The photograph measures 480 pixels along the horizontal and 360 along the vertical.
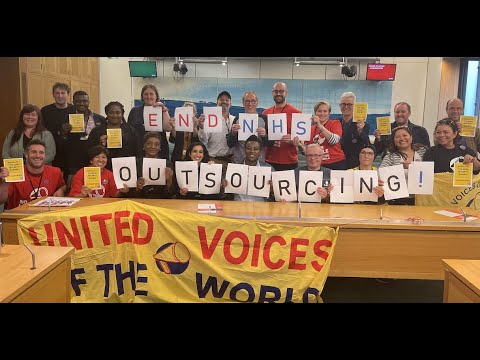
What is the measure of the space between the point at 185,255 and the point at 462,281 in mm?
1928

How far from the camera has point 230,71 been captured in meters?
7.66

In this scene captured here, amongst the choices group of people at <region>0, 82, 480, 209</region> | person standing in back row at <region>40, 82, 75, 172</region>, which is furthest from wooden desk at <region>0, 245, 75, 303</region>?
person standing in back row at <region>40, 82, 75, 172</region>

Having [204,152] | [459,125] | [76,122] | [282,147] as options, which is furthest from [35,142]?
[459,125]

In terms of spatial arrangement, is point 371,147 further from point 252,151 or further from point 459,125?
point 252,151

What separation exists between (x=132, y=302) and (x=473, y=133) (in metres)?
3.75

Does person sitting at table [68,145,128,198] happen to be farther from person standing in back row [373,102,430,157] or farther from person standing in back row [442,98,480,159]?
person standing in back row [442,98,480,159]

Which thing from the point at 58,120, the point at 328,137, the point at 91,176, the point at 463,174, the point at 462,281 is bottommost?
the point at 462,281

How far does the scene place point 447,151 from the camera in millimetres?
4656

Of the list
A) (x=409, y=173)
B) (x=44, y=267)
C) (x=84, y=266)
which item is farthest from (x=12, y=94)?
(x=409, y=173)

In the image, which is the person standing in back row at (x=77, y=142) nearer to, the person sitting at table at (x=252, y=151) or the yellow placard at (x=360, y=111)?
the person sitting at table at (x=252, y=151)

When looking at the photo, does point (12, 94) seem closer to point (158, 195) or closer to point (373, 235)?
point (158, 195)

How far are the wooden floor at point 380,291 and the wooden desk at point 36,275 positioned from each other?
2382 millimetres

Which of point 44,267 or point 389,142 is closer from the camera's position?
point 44,267

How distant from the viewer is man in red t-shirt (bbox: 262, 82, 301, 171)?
475 centimetres
